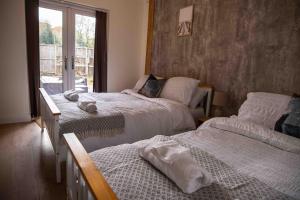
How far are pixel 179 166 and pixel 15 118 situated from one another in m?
3.53

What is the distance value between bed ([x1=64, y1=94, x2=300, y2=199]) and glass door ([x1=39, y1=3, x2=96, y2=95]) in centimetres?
311

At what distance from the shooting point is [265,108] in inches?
80.6

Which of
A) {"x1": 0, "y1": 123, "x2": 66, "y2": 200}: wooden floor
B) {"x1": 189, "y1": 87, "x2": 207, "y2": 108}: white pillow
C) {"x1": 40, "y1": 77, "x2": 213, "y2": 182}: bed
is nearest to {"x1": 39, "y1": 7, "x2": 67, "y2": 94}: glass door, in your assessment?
{"x1": 0, "y1": 123, "x2": 66, "y2": 200}: wooden floor

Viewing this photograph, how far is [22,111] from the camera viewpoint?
11.8ft

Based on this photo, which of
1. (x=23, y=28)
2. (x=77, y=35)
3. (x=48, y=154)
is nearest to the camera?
(x=48, y=154)

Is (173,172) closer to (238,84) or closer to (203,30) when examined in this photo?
(238,84)

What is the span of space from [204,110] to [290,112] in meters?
1.32

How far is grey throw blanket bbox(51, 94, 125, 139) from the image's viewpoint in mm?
1969

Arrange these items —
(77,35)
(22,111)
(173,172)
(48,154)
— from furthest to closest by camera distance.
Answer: (77,35) → (22,111) → (48,154) → (173,172)

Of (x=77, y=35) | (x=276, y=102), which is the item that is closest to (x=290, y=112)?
(x=276, y=102)

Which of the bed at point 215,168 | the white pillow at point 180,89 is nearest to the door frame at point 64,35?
the white pillow at point 180,89

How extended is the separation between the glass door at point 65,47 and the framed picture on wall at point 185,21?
184 centimetres

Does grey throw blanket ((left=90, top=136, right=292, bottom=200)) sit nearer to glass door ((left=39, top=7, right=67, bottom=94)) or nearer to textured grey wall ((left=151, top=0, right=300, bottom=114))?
textured grey wall ((left=151, top=0, right=300, bottom=114))

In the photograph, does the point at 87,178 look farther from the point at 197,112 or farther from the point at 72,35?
the point at 72,35
